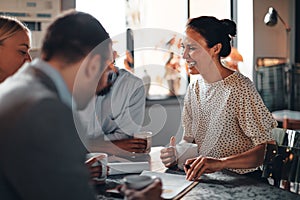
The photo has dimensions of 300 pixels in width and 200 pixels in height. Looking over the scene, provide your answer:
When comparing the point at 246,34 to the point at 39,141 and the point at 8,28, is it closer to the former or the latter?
the point at 8,28

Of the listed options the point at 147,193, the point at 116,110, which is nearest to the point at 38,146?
the point at 147,193

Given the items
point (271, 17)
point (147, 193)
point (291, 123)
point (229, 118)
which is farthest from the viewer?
point (271, 17)

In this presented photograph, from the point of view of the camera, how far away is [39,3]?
388 cm

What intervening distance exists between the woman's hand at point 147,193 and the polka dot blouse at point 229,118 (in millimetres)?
954

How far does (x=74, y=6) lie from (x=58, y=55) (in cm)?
311

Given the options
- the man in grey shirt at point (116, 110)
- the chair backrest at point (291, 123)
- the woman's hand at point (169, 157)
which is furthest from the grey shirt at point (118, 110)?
the chair backrest at point (291, 123)

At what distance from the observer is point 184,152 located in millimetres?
1758

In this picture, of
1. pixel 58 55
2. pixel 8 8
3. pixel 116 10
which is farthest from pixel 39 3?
pixel 58 55

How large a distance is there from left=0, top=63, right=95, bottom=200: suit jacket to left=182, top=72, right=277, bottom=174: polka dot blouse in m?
1.25

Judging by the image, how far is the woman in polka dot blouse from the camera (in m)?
1.95

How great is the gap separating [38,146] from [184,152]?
1021mm

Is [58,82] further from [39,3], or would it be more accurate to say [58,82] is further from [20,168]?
[39,3]

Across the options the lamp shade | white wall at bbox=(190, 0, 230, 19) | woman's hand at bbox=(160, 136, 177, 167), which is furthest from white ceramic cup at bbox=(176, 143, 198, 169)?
white wall at bbox=(190, 0, 230, 19)

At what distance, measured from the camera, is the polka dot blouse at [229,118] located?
6.43 feet
